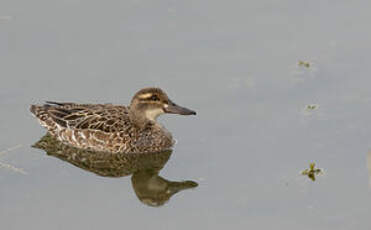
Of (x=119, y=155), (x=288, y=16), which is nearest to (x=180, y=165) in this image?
(x=119, y=155)

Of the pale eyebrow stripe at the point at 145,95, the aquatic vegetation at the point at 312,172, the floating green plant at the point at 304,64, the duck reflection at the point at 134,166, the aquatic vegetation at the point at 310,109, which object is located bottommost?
the duck reflection at the point at 134,166

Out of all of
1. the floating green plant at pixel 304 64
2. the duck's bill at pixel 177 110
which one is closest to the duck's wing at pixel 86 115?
the duck's bill at pixel 177 110

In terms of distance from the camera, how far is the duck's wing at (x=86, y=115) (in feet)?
45.5

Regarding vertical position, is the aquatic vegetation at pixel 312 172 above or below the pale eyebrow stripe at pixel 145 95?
below

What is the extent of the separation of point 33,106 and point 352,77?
4803mm

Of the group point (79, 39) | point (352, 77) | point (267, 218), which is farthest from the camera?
point (79, 39)

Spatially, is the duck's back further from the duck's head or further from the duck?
the duck's head

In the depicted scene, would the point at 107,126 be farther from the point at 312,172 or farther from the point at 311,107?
the point at 312,172

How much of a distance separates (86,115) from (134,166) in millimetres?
1156

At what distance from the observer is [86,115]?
1398 centimetres

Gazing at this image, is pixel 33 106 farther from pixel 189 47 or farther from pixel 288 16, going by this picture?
pixel 288 16

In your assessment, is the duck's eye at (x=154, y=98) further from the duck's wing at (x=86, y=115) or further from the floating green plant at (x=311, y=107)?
the floating green plant at (x=311, y=107)

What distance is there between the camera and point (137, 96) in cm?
1361

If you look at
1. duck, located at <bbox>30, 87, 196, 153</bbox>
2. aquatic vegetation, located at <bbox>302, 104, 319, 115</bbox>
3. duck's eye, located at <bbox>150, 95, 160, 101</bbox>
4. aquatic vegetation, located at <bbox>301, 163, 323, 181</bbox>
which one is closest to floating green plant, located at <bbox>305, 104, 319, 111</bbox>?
aquatic vegetation, located at <bbox>302, 104, 319, 115</bbox>
